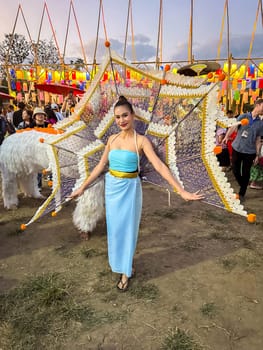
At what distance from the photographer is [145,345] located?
1.91 metres

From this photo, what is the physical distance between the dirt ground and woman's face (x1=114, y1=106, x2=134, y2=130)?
4.90 ft

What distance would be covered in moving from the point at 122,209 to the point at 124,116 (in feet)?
2.61

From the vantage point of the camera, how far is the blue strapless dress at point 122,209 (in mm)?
2309

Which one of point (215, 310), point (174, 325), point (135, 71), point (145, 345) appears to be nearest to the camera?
point (145, 345)

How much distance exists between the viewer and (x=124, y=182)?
233 cm

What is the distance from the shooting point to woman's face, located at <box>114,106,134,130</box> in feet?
7.25

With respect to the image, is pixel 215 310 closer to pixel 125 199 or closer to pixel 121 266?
pixel 121 266

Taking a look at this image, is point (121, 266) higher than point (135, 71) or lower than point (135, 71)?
lower

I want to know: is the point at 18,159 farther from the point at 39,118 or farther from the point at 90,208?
the point at 90,208

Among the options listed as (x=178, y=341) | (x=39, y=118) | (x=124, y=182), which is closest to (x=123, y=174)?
(x=124, y=182)

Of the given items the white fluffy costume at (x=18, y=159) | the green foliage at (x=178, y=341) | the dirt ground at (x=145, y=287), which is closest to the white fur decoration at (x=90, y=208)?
the dirt ground at (x=145, y=287)

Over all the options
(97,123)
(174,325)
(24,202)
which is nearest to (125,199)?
(97,123)

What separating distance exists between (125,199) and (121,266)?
2.14 feet

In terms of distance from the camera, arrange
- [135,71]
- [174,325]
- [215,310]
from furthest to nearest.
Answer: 1. [135,71]
2. [215,310]
3. [174,325]
